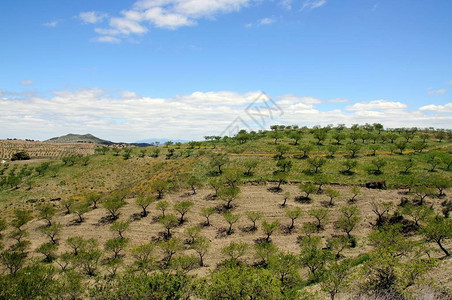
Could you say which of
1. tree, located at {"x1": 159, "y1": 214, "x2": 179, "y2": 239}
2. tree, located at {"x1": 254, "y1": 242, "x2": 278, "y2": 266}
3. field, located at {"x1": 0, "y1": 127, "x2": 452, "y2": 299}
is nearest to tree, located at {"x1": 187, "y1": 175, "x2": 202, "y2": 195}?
field, located at {"x1": 0, "y1": 127, "x2": 452, "y2": 299}

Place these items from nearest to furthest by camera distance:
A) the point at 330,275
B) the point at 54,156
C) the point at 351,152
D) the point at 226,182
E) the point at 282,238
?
1. the point at 330,275
2. the point at 282,238
3. the point at 226,182
4. the point at 351,152
5. the point at 54,156

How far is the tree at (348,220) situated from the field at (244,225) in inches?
10.2

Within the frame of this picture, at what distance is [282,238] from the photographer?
53469 millimetres

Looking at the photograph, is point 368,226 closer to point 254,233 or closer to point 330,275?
point 254,233

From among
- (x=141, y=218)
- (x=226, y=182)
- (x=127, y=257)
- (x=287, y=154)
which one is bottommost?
(x=127, y=257)

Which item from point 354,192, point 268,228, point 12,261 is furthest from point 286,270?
point 12,261

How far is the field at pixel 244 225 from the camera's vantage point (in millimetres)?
29203

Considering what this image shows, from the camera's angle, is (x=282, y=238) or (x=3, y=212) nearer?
(x=282, y=238)

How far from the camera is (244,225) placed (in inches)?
2320

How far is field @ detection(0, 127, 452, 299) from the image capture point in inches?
1150

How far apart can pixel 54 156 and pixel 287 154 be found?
403 feet

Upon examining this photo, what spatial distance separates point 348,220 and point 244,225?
22824mm

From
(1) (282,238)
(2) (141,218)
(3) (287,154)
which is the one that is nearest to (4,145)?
(2) (141,218)

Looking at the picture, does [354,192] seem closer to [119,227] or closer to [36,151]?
[119,227]
